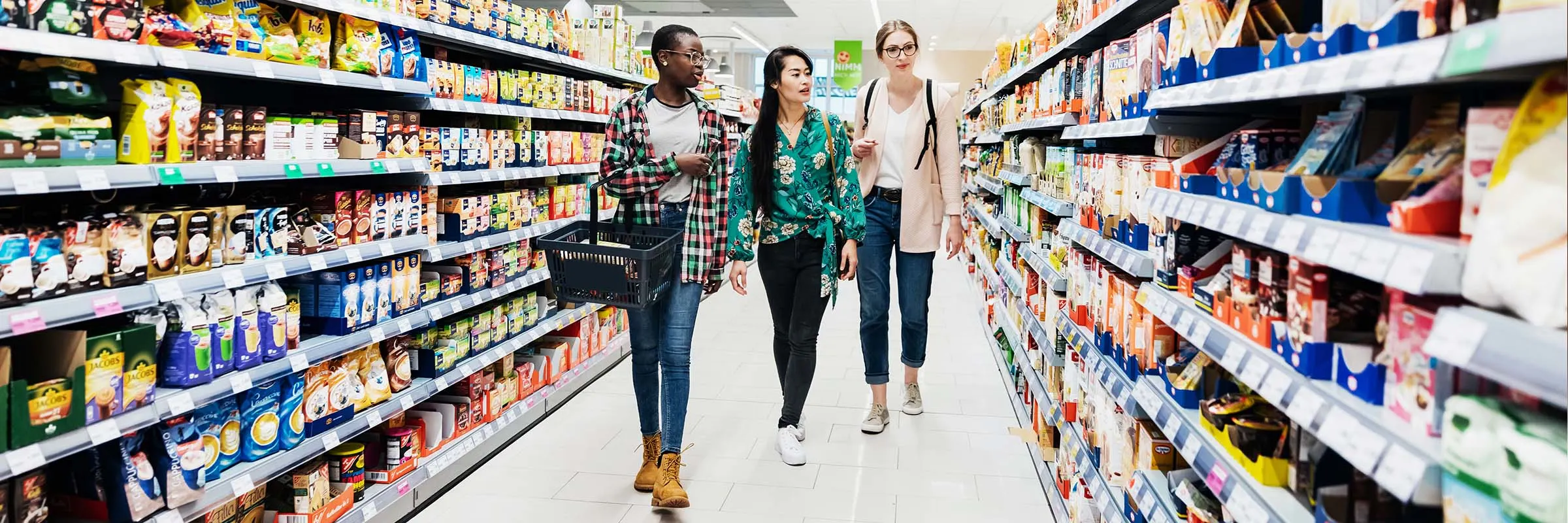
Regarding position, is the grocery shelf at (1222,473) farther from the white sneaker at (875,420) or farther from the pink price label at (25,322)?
the pink price label at (25,322)

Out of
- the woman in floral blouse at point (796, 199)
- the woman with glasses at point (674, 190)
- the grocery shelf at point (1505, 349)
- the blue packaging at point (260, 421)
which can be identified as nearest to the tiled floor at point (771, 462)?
the woman with glasses at point (674, 190)

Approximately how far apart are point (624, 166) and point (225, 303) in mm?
1263

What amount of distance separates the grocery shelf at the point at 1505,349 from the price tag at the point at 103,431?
2.50 meters

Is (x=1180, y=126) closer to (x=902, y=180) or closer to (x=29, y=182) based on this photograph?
(x=902, y=180)

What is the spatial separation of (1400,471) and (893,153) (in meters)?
3.07

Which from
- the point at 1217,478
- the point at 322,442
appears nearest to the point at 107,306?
the point at 322,442

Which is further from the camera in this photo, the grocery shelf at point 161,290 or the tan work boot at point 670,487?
the tan work boot at point 670,487

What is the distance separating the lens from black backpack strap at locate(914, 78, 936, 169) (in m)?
4.08

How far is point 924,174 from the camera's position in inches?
163

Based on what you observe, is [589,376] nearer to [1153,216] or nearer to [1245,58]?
[1153,216]

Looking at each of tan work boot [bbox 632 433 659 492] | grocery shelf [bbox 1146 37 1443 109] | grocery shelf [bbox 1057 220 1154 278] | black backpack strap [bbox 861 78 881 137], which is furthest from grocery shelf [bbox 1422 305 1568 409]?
black backpack strap [bbox 861 78 881 137]

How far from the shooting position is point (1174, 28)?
7.20ft

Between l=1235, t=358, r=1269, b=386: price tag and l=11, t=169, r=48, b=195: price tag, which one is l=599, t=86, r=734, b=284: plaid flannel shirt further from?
l=1235, t=358, r=1269, b=386: price tag

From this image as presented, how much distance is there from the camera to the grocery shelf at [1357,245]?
1.09 metres
